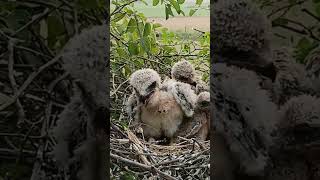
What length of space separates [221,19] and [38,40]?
35 centimetres

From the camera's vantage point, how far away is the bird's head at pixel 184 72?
1350 millimetres

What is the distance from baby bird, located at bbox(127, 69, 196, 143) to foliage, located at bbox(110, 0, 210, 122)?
0.06m

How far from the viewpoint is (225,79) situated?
1028 millimetres

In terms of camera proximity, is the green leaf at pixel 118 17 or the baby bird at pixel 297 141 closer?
the baby bird at pixel 297 141

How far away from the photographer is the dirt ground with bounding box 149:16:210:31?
135 centimetres

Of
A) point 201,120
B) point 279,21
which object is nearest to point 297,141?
point 279,21

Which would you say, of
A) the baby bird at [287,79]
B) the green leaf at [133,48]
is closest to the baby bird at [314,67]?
the baby bird at [287,79]

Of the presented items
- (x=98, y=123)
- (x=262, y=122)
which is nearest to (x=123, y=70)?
(x=98, y=123)

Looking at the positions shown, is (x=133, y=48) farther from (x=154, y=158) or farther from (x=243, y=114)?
(x=243, y=114)

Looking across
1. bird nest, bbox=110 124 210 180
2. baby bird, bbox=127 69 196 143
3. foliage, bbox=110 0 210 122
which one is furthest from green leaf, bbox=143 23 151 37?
bird nest, bbox=110 124 210 180

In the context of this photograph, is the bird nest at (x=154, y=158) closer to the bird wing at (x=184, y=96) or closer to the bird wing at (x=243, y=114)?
the bird wing at (x=184, y=96)

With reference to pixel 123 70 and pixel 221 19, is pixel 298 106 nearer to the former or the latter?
pixel 221 19

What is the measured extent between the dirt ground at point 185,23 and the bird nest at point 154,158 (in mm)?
293

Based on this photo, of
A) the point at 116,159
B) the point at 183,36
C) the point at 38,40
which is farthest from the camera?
the point at 183,36
